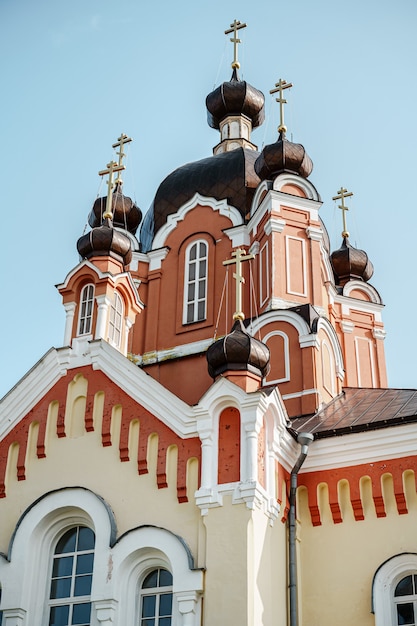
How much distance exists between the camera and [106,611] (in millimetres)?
10461

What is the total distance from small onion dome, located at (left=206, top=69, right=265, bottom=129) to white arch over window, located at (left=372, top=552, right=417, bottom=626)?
12.6m

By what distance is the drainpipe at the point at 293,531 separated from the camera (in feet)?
34.9

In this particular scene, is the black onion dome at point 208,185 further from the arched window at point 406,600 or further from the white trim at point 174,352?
the arched window at point 406,600

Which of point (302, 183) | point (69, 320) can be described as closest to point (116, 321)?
point (69, 320)

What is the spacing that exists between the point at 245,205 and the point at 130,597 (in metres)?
8.49

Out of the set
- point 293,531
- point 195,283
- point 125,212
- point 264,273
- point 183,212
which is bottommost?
point 293,531

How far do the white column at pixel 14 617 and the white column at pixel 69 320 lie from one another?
3.42 m

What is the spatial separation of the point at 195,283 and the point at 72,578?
6888 millimetres

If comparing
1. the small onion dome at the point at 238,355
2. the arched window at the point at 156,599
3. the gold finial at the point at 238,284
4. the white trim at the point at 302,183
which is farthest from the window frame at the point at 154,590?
the white trim at the point at 302,183

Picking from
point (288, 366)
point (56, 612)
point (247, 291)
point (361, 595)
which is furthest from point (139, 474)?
point (247, 291)

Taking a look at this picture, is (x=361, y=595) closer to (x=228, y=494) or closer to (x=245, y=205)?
(x=228, y=494)

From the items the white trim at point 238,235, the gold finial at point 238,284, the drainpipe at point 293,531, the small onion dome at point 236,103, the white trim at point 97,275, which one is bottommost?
the drainpipe at point 293,531

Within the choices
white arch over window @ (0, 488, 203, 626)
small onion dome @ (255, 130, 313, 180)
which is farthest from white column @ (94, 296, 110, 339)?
small onion dome @ (255, 130, 313, 180)

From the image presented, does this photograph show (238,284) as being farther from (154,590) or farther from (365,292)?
(365,292)
